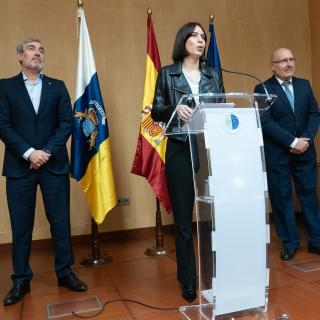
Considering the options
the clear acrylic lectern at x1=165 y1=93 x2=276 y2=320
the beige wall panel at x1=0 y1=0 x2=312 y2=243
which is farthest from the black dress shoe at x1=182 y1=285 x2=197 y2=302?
the beige wall panel at x1=0 y1=0 x2=312 y2=243

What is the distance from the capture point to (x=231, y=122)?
1.70 metres

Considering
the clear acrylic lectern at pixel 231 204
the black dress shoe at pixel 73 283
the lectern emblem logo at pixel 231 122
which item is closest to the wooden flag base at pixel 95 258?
the black dress shoe at pixel 73 283

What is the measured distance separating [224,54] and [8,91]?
2763 millimetres

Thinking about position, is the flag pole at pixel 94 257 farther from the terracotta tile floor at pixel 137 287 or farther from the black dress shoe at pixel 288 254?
the black dress shoe at pixel 288 254

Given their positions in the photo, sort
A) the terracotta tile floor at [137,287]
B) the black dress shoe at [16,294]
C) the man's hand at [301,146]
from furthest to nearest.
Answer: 1. the man's hand at [301,146]
2. the black dress shoe at [16,294]
3. the terracotta tile floor at [137,287]

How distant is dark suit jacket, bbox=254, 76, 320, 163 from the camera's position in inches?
117

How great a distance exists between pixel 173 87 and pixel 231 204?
803mm

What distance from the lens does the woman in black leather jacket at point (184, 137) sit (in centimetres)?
208

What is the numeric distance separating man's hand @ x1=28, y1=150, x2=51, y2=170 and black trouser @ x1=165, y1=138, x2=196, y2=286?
31.8 inches

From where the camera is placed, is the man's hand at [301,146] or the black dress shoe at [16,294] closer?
the black dress shoe at [16,294]

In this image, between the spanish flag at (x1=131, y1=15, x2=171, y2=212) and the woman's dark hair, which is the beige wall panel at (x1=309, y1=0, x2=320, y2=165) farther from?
the woman's dark hair

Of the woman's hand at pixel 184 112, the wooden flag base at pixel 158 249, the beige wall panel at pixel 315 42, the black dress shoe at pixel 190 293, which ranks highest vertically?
the beige wall panel at pixel 315 42

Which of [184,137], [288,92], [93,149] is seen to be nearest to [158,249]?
[93,149]

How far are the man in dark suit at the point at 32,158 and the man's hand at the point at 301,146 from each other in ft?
5.71
